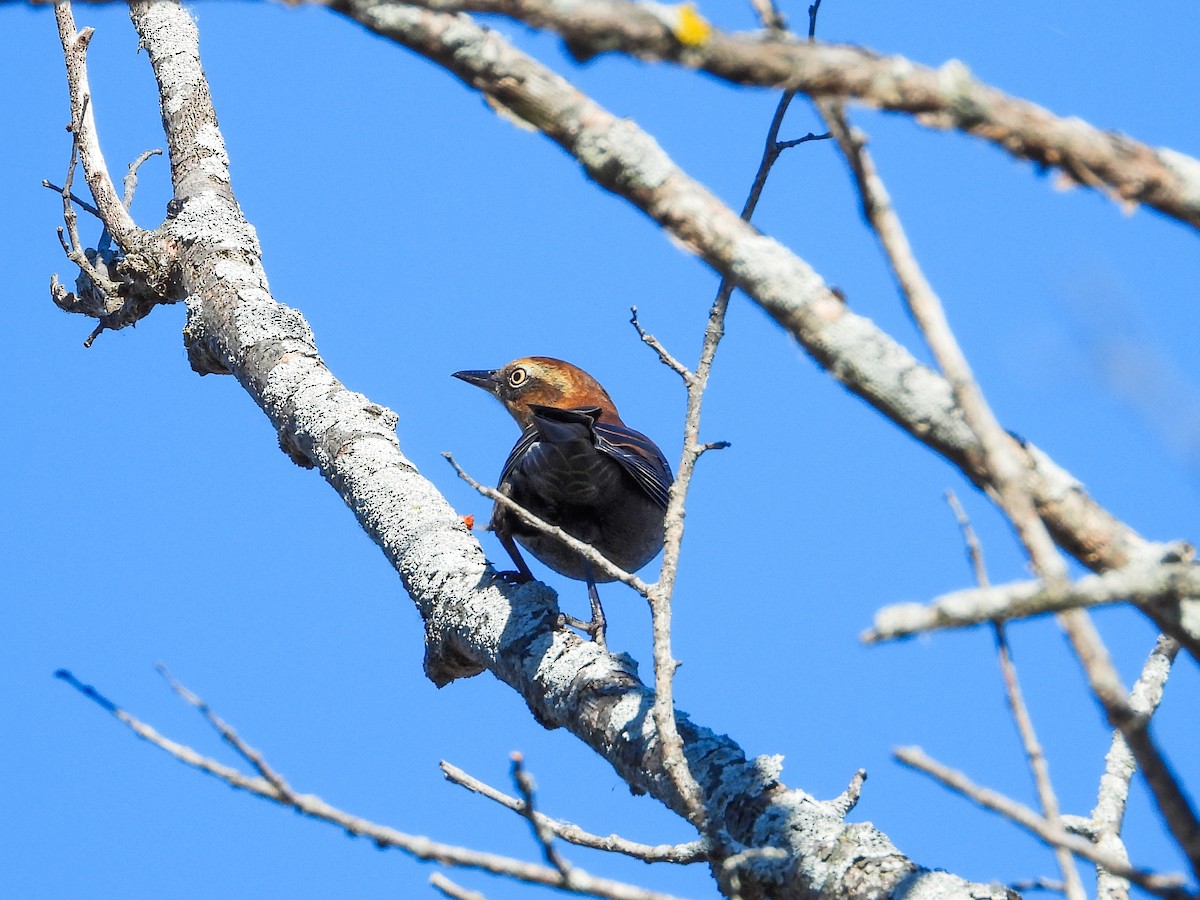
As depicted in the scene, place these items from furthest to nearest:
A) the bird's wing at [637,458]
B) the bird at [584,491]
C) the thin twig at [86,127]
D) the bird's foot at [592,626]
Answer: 1. the thin twig at [86,127]
2. the bird's wing at [637,458]
3. the bird at [584,491]
4. the bird's foot at [592,626]

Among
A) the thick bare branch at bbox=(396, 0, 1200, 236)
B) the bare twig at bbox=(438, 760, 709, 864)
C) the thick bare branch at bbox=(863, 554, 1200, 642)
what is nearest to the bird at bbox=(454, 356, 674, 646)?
the bare twig at bbox=(438, 760, 709, 864)

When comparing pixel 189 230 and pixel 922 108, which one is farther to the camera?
pixel 189 230

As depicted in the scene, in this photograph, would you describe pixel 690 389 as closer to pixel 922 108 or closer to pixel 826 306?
pixel 826 306

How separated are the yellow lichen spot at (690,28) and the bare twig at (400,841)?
4.06 feet

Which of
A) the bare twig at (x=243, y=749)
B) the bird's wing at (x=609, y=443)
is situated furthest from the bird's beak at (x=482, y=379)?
the bare twig at (x=243, y=749)

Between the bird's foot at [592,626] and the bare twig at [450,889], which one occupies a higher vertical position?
the bird's foot at [592,626]

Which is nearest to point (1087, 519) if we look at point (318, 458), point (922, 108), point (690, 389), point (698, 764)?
point (922, 108)

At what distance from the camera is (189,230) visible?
17.9ft

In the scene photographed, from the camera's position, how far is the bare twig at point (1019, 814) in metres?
→ 1.42

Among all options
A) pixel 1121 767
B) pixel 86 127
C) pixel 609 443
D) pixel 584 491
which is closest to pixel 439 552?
pixel 584 491

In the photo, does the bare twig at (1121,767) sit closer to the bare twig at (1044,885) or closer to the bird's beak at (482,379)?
the bare twig at (1044,885)

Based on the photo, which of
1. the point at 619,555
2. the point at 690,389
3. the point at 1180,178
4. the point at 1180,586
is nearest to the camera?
the point at 1180,586

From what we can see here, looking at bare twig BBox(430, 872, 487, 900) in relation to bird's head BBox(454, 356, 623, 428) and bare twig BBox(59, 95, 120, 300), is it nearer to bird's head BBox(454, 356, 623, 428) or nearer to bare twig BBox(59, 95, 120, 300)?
bare twig BBox(59, 95, 120, 300)

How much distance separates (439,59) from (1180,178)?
1.15m
